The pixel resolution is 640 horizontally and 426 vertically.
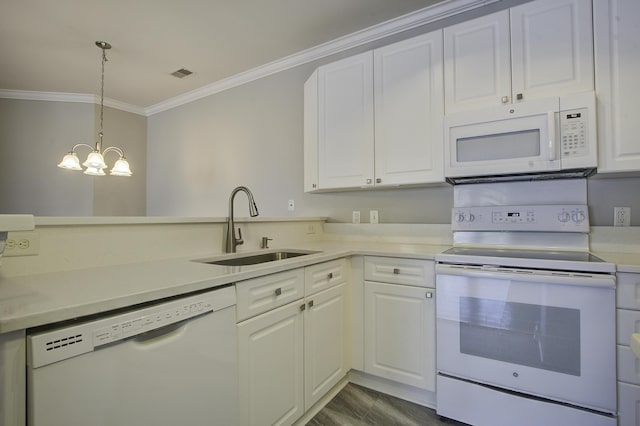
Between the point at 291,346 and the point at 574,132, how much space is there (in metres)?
1.77

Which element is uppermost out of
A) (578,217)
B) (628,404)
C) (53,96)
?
(53,96)

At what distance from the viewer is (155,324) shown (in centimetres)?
87

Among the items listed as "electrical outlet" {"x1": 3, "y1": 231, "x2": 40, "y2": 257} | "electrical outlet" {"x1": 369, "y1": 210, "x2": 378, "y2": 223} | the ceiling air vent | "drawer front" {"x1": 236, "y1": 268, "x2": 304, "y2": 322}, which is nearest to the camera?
"electrical outlet" {"x1": 3, "y1": 231, "x2": 40, "y2": 257}

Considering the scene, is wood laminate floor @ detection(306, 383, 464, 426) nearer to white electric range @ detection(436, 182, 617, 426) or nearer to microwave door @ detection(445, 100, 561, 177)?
white electric range @ detection(436, 182, 617, 426)

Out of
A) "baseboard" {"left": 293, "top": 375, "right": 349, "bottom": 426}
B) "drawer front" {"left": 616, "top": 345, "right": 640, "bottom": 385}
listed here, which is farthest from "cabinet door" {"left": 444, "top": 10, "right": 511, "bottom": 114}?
"baseboard" {"left": 293, "top": 375, "right": 349, "bottom": 426}

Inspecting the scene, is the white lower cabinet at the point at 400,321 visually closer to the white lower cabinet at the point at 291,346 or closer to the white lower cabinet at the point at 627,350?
the white lower cabinet at the point at 291,346

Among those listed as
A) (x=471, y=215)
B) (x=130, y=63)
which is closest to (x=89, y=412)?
(x=471, y=215)

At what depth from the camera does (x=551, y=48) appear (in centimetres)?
161

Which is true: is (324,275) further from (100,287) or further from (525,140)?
(525,140)

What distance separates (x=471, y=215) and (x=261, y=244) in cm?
141

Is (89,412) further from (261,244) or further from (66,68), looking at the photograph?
(66,68)

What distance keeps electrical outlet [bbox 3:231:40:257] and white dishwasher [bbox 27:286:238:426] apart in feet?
1.84

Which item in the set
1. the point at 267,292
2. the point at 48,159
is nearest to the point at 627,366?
the point at 267,292

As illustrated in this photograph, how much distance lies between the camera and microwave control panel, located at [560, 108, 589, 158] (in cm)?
150
